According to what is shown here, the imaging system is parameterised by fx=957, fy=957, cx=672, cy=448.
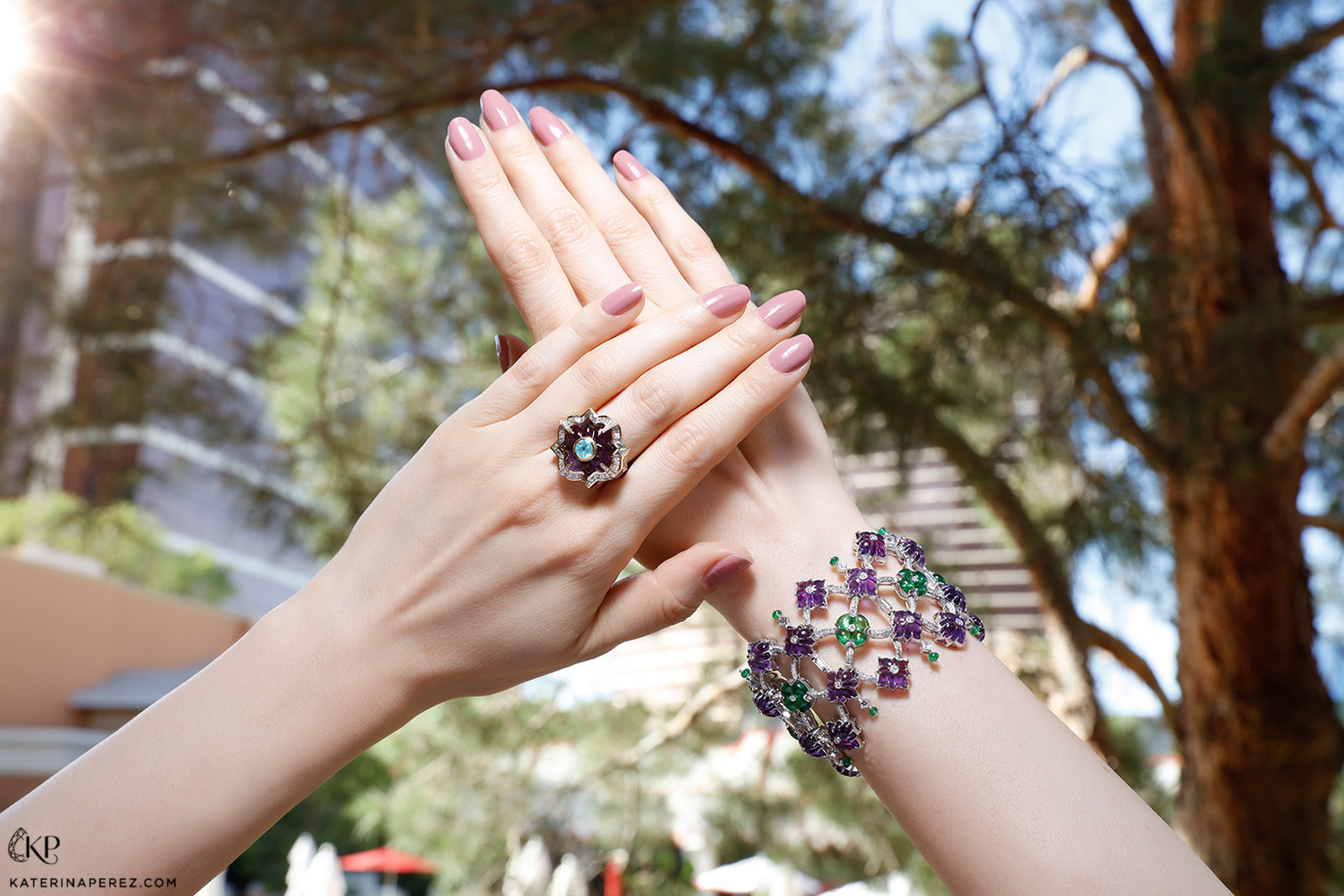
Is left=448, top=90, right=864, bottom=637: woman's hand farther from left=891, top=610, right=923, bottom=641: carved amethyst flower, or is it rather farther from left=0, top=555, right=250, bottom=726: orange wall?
left=0, top=555, right=250, bottom=726: orange wall

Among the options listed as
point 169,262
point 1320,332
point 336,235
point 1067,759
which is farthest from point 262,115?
point 1320,332

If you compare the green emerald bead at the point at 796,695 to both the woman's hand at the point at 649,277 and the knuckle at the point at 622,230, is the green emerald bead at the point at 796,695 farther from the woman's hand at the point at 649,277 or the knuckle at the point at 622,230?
the knuckle at the point at 622,230

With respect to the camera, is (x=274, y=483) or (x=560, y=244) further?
(x=274, y=483)

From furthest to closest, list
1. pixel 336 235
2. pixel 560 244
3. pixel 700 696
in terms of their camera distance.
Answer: pixel 700 696 < pixel 336 235 < pixel 560 244

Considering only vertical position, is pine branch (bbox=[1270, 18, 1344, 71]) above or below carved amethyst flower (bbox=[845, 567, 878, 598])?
above

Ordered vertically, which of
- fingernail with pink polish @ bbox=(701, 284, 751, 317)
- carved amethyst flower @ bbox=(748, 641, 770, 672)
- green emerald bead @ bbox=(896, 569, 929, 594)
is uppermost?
fingernail with pink polish @ bbox=(701, 284, 751, 317)

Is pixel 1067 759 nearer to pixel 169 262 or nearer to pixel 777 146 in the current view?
pixel 777 146

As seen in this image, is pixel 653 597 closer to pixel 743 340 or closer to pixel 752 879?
pixel 743 340

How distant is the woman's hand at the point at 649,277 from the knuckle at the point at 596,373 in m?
0.15

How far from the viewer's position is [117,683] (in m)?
8.77

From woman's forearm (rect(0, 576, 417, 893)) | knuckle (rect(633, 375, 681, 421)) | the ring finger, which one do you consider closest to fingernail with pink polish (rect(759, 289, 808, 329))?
the ring finger

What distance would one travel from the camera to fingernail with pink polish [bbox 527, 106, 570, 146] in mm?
1061

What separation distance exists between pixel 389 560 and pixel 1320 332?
4034 millimetres

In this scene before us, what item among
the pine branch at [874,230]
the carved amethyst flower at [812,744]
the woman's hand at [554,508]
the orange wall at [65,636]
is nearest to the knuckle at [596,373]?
the woman's hand at [554,508]
